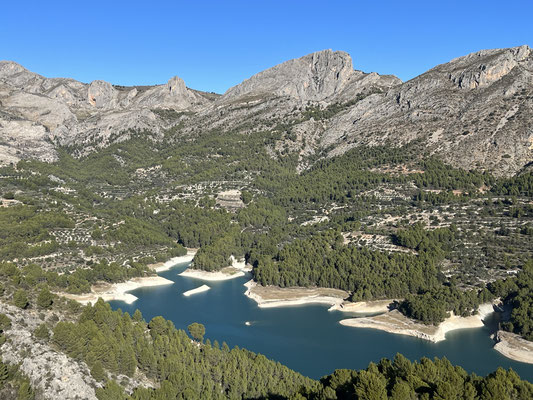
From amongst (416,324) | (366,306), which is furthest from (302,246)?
(416,324)

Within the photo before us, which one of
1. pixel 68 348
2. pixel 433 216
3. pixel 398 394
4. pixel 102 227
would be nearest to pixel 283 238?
pixel 433 216

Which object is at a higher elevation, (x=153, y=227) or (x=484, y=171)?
(x=484, y=171)

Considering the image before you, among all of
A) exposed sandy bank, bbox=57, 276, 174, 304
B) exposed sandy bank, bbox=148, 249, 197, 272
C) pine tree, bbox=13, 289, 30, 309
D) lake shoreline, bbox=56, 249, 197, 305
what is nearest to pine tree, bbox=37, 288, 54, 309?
pine tree, bbox=13, 289, 30, 309

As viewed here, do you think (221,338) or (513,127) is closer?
(221,338)

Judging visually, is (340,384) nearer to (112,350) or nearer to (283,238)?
(112,350)

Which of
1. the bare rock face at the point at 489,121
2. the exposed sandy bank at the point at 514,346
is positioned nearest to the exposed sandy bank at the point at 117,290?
the exposed sandy bank at the point at 514,346

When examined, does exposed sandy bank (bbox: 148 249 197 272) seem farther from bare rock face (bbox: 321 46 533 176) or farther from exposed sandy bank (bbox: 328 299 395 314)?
bare rock face (bbox: 321 46 533 176)

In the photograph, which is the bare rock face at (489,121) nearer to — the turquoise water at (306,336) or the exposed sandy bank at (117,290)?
the turquoise water at (306,336)
